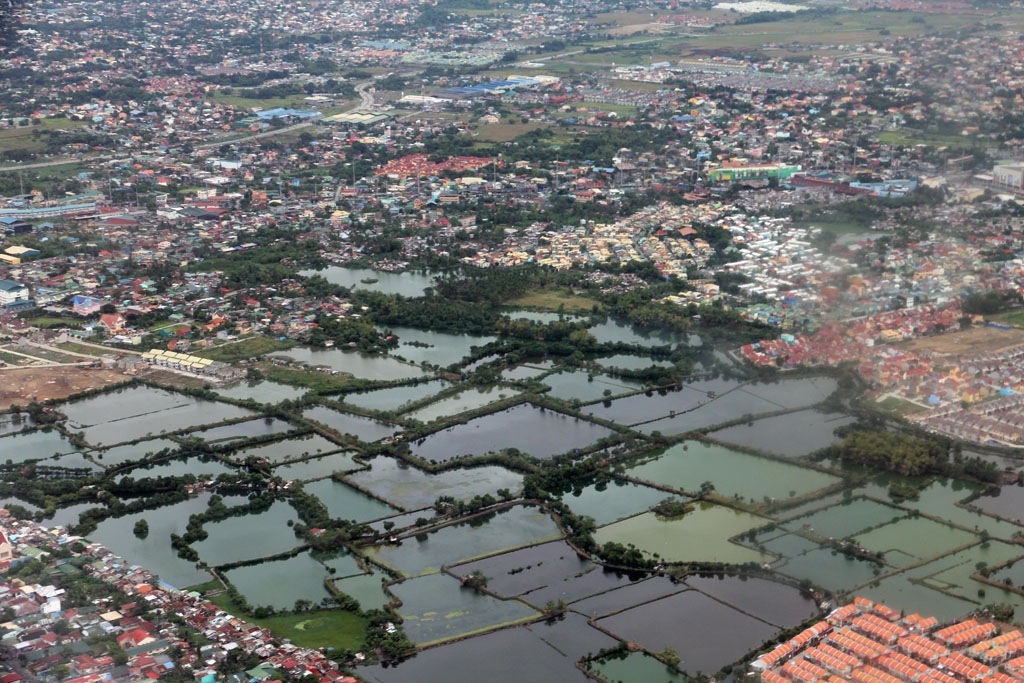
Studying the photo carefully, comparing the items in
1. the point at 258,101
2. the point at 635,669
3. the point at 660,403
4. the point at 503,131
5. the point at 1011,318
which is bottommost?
the point at 635,669

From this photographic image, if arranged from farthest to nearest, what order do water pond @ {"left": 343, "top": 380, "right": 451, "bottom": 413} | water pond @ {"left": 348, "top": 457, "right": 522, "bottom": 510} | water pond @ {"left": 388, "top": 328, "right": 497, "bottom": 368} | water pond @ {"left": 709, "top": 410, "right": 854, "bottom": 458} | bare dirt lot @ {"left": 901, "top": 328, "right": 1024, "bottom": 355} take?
water pond @ {"left": 388, "top": 328, "right": 497, "bottom": 368}, bare dirt lot @ {"left": 901, "top": 328, "right": 1024, "bottom": 355}, water pond @ {"left": 343, "top": 380, "right": 451, "bottom": 413}, water pond @ {"left": 709, "top": 410, "right": 854, "bottom": 458}, water pond @ {"left": 348, "top": 457, "right": 522, "bottom": 510}

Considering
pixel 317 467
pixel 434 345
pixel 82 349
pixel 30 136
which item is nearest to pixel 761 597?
pixel 317 467

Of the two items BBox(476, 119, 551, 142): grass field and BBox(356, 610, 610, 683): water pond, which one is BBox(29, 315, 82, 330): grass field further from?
BBox(476, 119, 551, 142): grass field

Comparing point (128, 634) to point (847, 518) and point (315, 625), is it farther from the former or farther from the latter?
point (847, 518)

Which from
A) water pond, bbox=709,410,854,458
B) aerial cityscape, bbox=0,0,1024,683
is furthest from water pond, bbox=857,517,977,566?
water pond, bbox=709,410,854,458

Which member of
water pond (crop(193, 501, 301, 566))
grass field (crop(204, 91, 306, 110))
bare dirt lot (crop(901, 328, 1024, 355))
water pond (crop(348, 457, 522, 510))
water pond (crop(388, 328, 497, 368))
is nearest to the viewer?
water pond (crop(193, 501, 301, 566))

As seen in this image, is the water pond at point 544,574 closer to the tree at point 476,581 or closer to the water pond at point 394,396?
the tree at point 476,581
